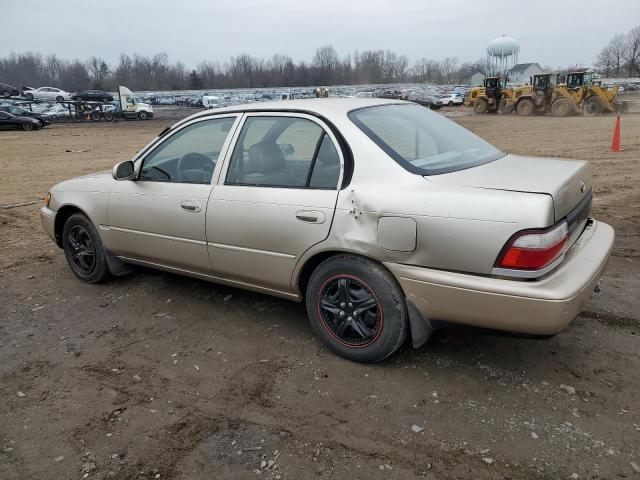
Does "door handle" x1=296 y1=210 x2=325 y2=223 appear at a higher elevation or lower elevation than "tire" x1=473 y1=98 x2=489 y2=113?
lower

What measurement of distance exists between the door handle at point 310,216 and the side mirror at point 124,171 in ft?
5.68

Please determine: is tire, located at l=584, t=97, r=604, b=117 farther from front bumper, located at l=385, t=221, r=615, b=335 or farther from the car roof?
front bumper, located at l=385, t=221, r=615, b=335

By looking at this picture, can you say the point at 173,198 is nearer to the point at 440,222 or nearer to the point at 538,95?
the point at 440,222

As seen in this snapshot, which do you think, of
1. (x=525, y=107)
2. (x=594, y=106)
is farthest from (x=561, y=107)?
(x=525, y=107)

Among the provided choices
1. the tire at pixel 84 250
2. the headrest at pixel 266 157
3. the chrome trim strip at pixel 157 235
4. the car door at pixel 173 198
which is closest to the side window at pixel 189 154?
the car door at pixel 173 198

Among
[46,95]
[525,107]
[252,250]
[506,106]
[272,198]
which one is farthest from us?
[46,95]

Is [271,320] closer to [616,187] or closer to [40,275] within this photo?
[40,275]

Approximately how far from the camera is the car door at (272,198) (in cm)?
327

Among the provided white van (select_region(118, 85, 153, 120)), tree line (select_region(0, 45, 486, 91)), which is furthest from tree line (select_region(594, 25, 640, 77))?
white van (select_region(118, 85, 153, 120))

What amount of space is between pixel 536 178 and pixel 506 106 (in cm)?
3237

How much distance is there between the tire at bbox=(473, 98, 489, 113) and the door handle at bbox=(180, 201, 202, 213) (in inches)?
1304

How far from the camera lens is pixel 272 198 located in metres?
3.43

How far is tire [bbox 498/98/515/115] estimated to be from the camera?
106 ft

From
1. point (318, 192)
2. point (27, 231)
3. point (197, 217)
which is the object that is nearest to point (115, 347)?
point (197, 217)
